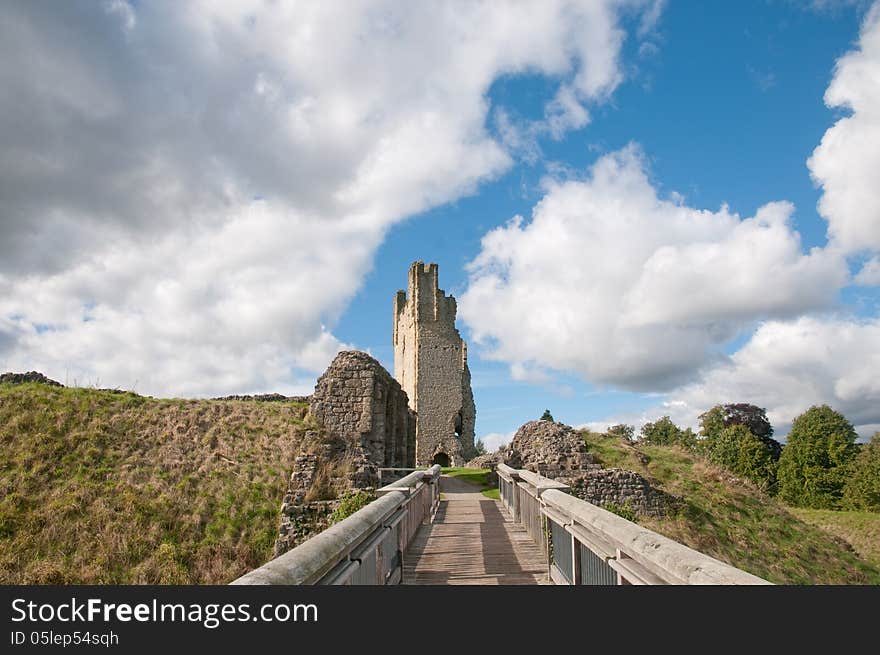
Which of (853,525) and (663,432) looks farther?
(663,432)

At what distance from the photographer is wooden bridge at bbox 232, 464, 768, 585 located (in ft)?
9.31

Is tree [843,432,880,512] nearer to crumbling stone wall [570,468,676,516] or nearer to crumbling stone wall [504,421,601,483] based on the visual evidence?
crumbling stone wall [570,468,676,516]

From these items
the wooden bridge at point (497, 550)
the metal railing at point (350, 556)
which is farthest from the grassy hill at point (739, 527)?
the metal railing at point (350, 556)

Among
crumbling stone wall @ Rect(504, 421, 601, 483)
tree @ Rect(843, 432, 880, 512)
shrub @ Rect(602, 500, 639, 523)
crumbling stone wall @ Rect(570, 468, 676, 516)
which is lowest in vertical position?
tree @ Rect(843, 432, 880, 512)

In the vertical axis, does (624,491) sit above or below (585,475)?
below

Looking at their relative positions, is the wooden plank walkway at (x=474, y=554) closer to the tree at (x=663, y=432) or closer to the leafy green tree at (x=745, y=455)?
the leafy green tree at (x=745, y=455)

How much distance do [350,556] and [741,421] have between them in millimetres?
56902

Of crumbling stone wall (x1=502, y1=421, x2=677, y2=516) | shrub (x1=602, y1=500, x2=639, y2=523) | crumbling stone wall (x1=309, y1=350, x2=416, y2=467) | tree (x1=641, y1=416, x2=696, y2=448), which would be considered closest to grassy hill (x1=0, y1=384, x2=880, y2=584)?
shrub (x1=602, y1=500, x2=639, y2=523)

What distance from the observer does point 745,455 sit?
151ft

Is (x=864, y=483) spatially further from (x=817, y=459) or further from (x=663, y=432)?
(x=663, y=432)

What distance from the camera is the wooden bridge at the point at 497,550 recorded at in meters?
2.84

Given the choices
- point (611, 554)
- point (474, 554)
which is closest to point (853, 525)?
point (474, 554)

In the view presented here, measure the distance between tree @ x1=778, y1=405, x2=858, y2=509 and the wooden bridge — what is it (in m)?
39.2
